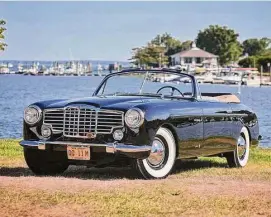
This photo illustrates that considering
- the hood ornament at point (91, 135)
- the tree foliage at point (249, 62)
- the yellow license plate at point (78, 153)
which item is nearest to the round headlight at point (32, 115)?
the yellow license plate at point (78, 153)

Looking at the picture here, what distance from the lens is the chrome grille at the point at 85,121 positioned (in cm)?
1145

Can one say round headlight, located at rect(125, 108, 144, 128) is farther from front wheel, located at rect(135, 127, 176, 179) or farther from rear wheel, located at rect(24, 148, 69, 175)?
rear wheel, located at rect(24, 148, 69, 175)

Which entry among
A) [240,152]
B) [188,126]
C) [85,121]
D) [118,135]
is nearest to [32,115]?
[85,121]

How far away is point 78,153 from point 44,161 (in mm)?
930

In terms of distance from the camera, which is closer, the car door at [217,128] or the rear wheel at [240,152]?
the car door at [217,128]

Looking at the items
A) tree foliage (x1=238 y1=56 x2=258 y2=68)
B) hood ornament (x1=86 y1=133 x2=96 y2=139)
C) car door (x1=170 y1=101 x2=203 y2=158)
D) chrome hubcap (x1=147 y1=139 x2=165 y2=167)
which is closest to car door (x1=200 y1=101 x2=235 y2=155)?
car door (x1=170 y1=101 x2=203 y2=158)

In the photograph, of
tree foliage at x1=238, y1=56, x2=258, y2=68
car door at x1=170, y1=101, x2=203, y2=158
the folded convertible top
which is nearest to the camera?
car door at x1=170, y1=101, x2=203, y2=158

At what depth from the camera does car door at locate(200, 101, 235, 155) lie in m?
12.9

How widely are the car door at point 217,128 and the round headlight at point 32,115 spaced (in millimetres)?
2620

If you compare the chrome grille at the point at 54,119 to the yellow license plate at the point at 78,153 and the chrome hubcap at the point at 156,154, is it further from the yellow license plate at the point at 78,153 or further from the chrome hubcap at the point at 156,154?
the chrome hubcap at the point at 156,154

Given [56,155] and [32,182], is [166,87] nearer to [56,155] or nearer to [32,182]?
[56,155]

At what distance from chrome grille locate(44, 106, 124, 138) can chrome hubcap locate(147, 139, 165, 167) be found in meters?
0.66

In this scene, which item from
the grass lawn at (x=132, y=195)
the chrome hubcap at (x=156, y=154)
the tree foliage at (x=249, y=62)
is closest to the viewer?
the grass lawn at (x=132, y=195)

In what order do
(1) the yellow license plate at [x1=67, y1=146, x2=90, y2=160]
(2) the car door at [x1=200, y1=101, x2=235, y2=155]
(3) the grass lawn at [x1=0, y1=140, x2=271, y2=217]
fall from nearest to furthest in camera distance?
1. (3) the grass lawn at [x1=0, y1=140, x2=271, y2=217]
2. (1) the yellow license plate at [x1=67, y1=146, x2=90, y2=160]
3. (2) the car door at [x1=200, y1=101, x2=235, y2=155]
